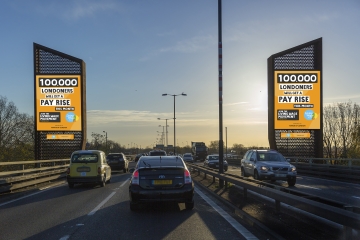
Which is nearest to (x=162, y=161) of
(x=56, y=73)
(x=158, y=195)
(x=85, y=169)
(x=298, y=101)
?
(x=158, y=195)

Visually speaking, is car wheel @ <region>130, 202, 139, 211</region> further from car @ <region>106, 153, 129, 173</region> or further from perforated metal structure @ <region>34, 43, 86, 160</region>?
perforated metal structure @ <region>34, 43, 86, 160</region>

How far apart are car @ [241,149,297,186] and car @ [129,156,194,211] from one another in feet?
30.3

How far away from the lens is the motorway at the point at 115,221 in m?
8.24

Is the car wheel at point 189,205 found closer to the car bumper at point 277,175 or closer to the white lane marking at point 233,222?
the white lane marking at point 233,222

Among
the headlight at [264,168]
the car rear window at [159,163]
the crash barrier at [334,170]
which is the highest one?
the car rear window at [159,163]

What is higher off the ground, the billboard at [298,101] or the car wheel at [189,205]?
the billboard at [298,101]

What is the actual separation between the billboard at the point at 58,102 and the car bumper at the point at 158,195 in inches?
1219

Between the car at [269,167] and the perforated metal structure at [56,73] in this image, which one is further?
the perforated metal structure at [56,73]

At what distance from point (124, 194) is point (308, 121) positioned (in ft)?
88.3

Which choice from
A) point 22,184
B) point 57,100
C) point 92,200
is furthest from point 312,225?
point 57,100

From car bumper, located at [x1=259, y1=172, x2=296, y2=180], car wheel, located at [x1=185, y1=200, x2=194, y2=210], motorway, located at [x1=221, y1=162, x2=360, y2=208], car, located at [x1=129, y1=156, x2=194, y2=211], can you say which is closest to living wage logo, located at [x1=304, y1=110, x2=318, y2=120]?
motorway, located at [x1=221, y1=162, x2=360, y2=208]

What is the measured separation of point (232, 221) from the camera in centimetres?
964

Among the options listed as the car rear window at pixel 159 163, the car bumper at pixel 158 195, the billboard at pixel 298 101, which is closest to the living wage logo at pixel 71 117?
the billboard at pixel 298 101

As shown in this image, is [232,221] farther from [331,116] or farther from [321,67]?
[331,116]
